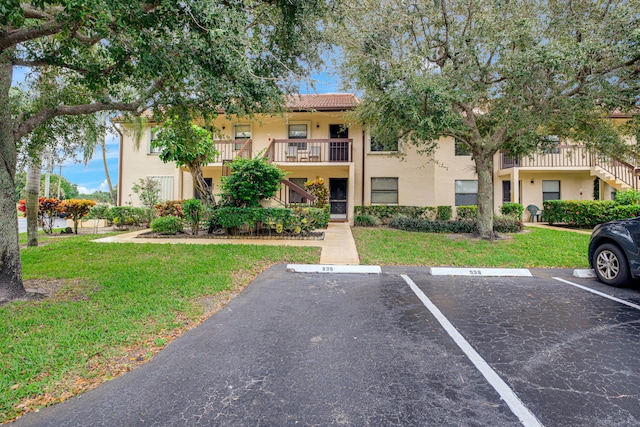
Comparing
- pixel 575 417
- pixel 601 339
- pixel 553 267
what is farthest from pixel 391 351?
pixel 553 267

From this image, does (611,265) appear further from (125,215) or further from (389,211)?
(125,215)

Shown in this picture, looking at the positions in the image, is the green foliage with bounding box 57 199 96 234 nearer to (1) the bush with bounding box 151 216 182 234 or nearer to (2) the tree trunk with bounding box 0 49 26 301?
(1) the bush with bounding box 151 216 182 234

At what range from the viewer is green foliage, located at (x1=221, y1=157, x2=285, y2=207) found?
428 inches

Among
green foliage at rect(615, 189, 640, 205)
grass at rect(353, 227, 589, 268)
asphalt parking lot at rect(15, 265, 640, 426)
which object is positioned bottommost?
asphalt parking lot at rect(15, 265, 640, 426)

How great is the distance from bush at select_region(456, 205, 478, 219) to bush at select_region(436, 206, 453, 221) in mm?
557

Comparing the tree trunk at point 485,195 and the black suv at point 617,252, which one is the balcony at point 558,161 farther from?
the black suv at point 617,252

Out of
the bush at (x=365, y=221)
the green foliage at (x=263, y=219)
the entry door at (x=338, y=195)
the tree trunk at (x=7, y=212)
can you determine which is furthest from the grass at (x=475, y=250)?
the tree trunk at (x=7, y=212)

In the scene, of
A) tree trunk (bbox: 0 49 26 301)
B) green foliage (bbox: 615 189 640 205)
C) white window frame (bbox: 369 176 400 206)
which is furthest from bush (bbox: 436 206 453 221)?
tree trunk (bbox: 0 49 26 301)

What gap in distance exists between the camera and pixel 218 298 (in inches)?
200

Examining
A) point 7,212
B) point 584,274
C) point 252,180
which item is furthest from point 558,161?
point 7,212

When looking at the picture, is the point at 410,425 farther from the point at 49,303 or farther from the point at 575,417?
the point at 49,303

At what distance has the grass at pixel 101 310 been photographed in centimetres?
279

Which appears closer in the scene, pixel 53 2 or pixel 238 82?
pixel 53 2

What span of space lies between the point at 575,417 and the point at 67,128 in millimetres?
9437
